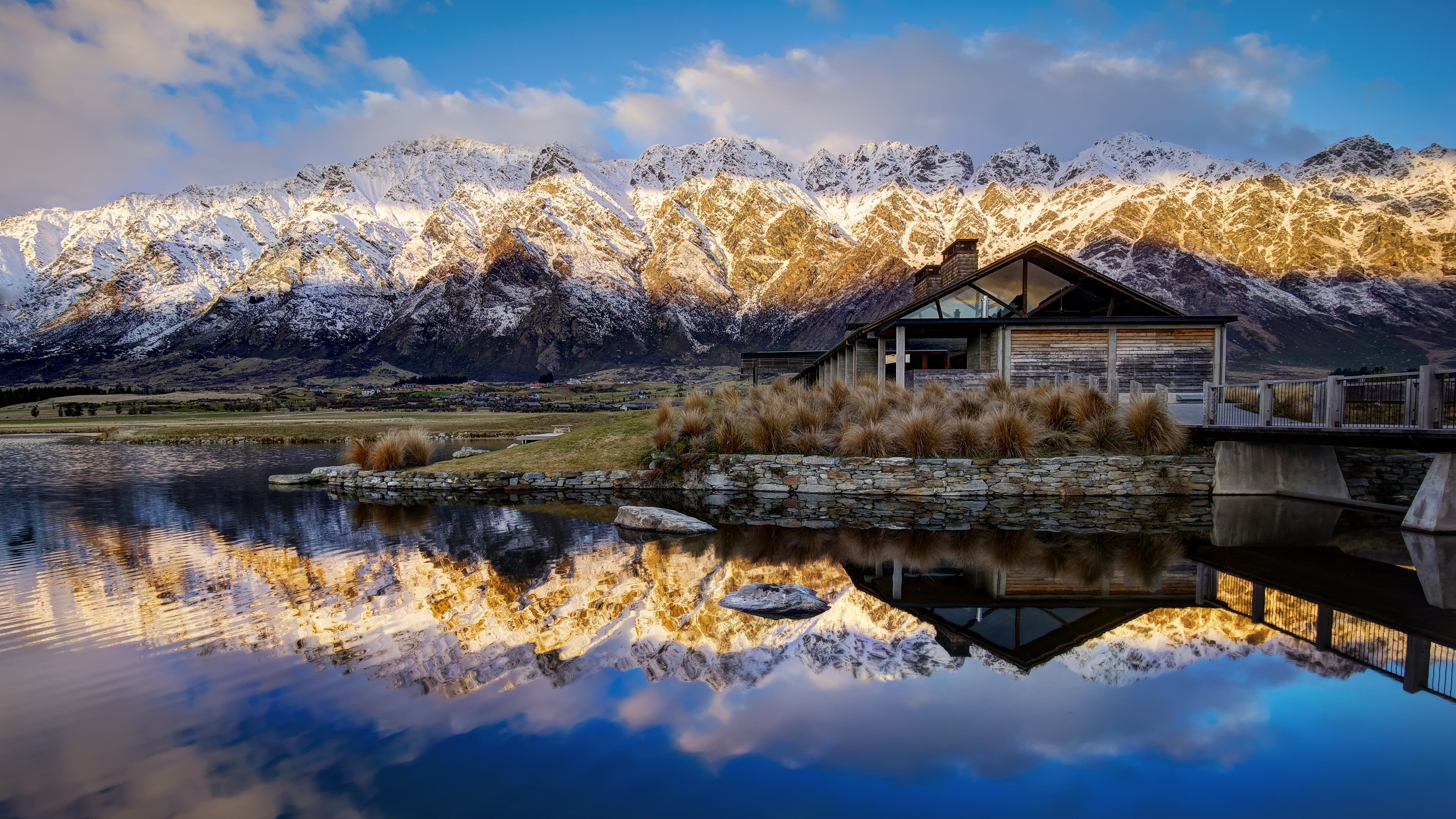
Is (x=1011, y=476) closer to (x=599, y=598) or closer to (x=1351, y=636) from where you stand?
(x=1351, y=636)

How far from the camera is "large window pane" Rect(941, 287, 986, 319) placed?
23.7 m

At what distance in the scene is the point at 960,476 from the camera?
15.7 meters

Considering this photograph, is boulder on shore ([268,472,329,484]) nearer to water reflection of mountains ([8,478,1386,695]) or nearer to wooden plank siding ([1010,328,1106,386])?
water reflection of mountains ([8,478,1386,695])

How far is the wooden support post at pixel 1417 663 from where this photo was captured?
5.74 m

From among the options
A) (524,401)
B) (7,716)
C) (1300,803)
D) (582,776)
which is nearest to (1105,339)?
(1300,803)

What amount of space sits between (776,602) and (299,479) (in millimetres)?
17667

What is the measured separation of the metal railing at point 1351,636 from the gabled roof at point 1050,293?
16034 millimetres

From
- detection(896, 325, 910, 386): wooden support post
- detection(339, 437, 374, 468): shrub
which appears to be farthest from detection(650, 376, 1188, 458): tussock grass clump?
detection(339, 437, 374, 468): shrub

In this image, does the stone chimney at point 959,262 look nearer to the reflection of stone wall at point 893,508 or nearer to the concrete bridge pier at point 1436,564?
the reflection of stone wall at point 893,508

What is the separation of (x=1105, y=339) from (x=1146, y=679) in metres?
20.0

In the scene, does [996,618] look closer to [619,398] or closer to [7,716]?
[7,716]

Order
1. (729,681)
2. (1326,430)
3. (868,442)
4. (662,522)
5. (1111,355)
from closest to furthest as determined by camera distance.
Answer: (729,681) → (1326,430) → (662,522) → (868,442) → (1111,355)

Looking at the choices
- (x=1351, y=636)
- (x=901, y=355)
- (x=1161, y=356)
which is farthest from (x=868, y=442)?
(x=1161, y=356)

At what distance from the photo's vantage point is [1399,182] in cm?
19762
